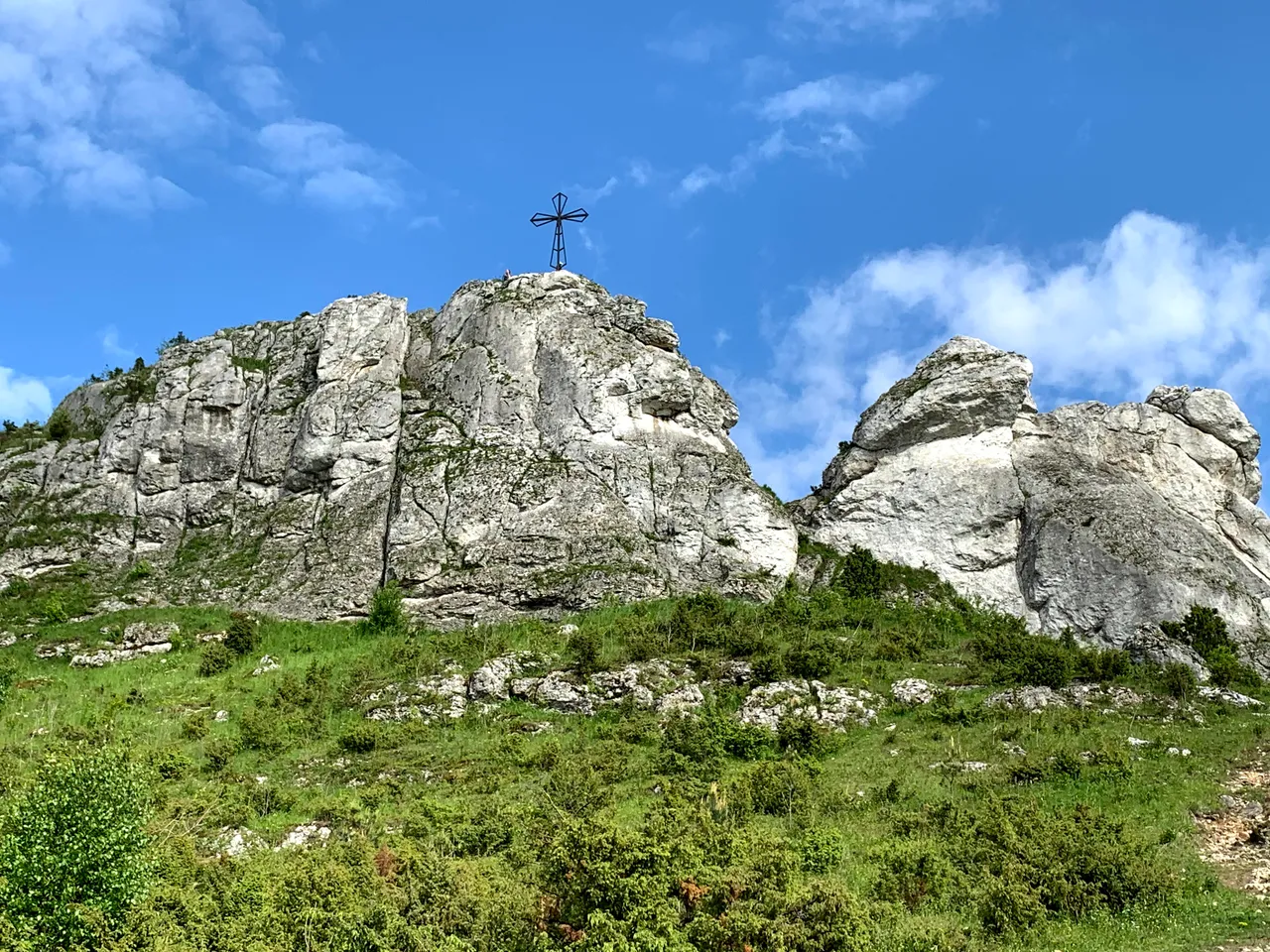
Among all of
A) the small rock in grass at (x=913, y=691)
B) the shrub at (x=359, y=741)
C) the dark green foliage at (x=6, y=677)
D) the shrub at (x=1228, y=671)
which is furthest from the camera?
the shrub at (x=1228, y=671)

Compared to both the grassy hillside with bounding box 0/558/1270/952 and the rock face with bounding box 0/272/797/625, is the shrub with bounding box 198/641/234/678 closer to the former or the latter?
the grassy hillside with bounding box 0/558/1270/952

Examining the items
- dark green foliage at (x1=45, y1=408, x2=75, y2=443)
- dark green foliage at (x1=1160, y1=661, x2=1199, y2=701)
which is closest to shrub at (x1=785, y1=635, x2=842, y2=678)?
dark green foliage at (x1=1160, y1=661, x2=1199, y2=701)

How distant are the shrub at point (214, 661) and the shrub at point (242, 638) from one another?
0.49 m

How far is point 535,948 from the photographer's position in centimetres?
1770

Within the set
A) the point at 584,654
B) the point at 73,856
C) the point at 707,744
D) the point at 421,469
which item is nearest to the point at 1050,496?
the point at 584,654

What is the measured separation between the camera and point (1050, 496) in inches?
2255

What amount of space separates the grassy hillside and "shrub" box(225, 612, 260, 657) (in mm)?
130

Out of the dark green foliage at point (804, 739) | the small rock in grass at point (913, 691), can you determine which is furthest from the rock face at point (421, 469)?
the dark green foliage at point (804, 739)

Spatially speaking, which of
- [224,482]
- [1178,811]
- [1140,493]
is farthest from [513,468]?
[1178,811]

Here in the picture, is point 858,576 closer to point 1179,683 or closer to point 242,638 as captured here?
point 1179,683

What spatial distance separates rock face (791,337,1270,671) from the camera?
5278 centimetres

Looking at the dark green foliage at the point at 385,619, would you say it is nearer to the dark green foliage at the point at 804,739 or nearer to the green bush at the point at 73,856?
the dark green foliage at the point at 804,739

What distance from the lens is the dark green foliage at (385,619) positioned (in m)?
48.4

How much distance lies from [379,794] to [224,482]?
1310 inches
